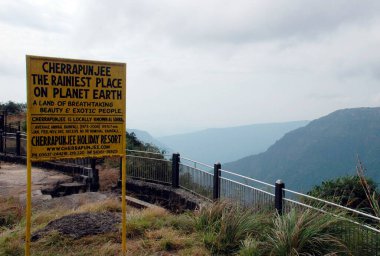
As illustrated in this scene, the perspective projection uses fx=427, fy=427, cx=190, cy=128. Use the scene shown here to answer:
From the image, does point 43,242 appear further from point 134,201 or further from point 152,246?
point 134,201

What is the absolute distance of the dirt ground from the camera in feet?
42.5

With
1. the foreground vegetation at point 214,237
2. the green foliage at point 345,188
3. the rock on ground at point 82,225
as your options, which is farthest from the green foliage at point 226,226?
the green foliage at point 345,188

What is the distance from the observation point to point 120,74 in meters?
6.14

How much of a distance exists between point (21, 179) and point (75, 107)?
10726mm

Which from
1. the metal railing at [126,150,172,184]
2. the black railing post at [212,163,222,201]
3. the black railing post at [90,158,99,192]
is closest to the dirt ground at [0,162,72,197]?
the black railing post at [90,158,99,192]

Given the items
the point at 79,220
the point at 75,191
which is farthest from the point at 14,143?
the point at 79,220

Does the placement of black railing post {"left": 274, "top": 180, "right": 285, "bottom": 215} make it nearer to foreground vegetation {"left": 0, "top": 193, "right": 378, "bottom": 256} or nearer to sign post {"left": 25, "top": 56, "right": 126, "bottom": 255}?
foreground vegetation {"left": 0, "top": 193, "right": 378, "bottom": 256}

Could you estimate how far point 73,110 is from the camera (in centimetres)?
576

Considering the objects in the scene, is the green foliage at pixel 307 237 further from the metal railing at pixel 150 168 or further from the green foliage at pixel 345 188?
the metal railing at pixel 150 168

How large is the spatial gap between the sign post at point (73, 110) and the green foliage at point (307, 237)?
2.06m

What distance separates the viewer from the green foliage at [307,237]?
513cm

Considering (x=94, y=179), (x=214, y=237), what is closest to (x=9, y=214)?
(x=214, y=237)

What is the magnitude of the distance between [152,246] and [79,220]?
1.54 metres

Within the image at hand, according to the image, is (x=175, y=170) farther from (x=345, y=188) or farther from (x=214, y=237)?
(x=214, y=237)
